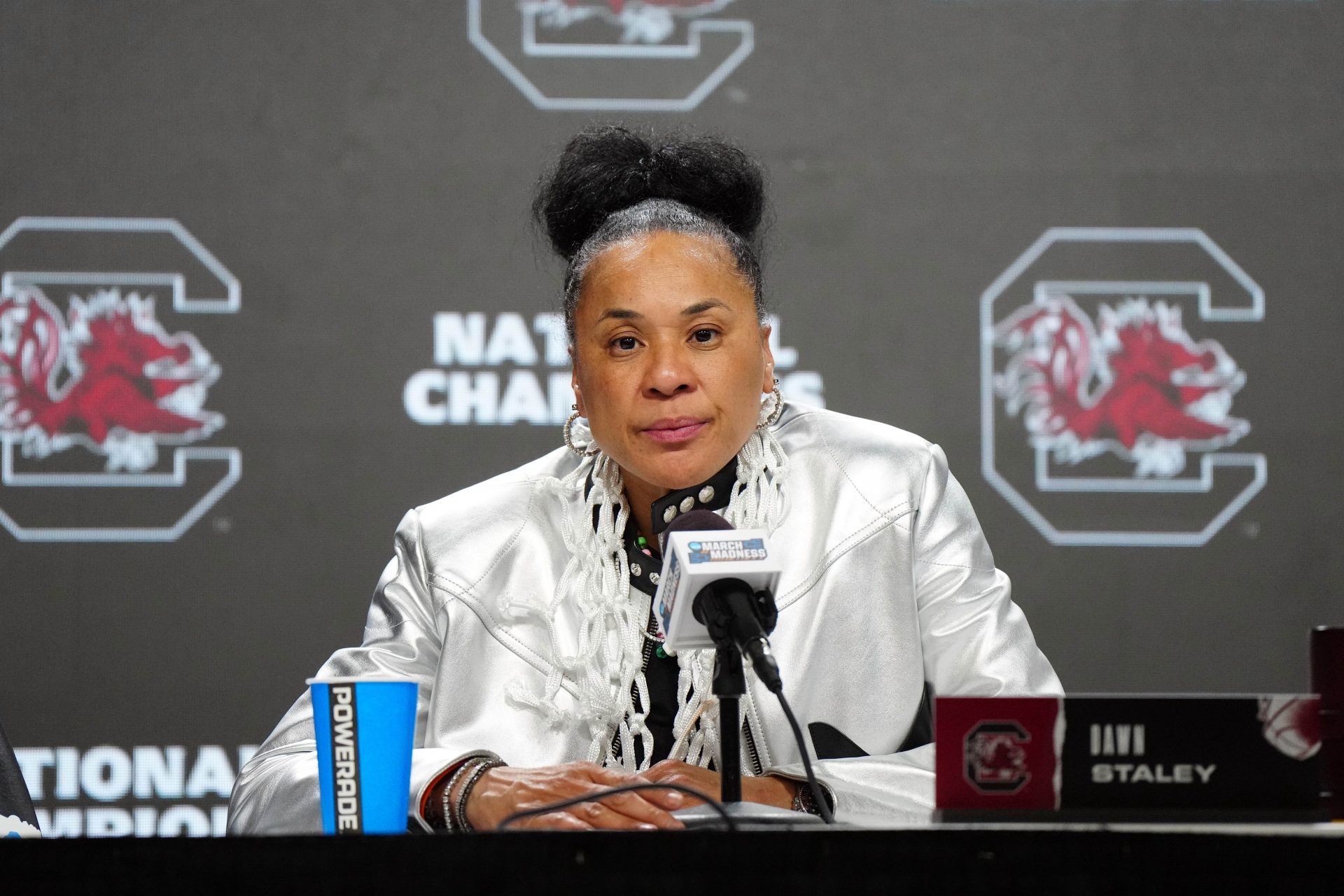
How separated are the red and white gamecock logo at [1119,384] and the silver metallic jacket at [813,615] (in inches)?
33.3

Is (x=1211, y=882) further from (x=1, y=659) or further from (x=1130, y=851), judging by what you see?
(x=1, y=659)

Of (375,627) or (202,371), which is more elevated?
(202,371)

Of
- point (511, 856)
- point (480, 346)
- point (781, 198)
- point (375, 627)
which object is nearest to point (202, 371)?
point (480, 346)

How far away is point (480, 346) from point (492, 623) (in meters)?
0.95

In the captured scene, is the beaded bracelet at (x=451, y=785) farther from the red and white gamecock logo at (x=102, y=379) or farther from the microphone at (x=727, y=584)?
the red and white gamecock logo at (x=102, y=379)

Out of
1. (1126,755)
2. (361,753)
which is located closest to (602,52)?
(361,753)

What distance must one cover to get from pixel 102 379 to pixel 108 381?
12 millimetres

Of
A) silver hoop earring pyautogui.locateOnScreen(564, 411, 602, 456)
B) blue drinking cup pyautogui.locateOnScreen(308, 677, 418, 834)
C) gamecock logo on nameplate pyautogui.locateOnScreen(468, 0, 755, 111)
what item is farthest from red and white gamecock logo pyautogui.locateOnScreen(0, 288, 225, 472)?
blue drinking cup pyautogui.locateOnScreen(308, 677, 418, 834)

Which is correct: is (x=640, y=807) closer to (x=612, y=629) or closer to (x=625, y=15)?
(x=612, y=629)

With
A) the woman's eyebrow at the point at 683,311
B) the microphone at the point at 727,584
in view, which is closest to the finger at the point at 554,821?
the microphone at the point at 727,584

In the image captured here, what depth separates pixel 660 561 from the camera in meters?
1.89

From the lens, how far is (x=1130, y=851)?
820 millimetres

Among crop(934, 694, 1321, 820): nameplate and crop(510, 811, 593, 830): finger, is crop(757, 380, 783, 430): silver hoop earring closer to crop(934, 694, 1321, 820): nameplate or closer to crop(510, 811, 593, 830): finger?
crop(510, 811, 593, 830): finger

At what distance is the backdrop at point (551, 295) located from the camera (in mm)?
2629
